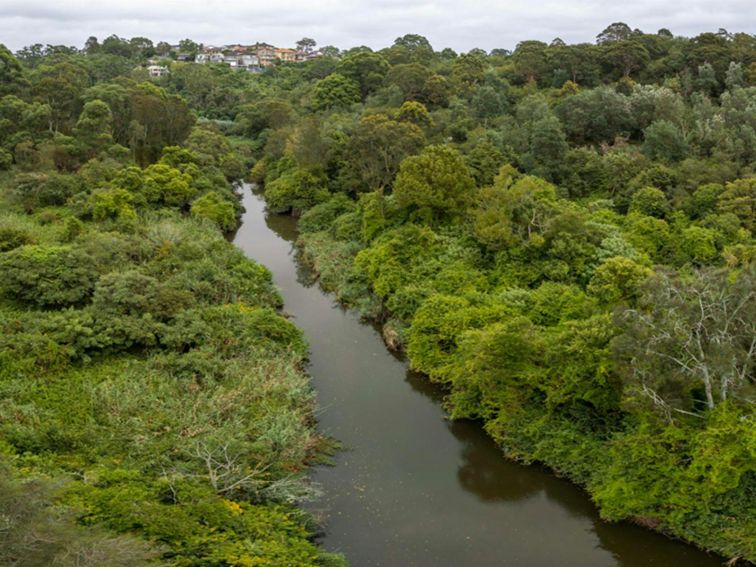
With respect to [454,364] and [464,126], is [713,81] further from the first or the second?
[454,364]

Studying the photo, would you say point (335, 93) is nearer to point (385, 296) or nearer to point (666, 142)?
point (666, 142)

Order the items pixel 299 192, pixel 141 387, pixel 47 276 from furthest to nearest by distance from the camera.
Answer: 1. pixel 299 192
2. pixel 47 276
3. pixel 141 387

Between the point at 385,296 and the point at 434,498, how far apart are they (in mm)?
12105

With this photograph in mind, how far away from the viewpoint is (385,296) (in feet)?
90.9

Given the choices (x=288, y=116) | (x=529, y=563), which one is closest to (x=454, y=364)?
(x=529, y=563)

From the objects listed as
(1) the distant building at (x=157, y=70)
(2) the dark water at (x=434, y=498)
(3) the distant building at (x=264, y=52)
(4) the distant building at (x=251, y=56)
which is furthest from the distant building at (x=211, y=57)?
(2) the dark water at (x=434, y=498)

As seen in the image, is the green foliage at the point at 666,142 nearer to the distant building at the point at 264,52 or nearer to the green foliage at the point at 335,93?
the green foliage at the point at 335,93

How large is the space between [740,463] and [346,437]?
10807 mm

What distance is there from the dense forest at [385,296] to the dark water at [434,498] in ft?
2.34

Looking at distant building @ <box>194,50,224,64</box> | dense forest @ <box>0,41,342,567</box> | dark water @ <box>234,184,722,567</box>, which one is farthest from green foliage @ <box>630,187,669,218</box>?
distant building @ <box>194,50,224,64</box>

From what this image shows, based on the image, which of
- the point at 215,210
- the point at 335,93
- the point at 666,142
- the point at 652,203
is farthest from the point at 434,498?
the point at 335,93

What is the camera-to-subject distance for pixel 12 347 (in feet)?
66.0

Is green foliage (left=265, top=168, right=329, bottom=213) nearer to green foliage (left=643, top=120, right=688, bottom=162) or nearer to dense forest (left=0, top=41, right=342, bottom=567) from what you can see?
dense forest (left=0, top=41, right=342, bottom=567)

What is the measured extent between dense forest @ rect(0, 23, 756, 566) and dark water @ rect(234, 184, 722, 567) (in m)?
0.71
